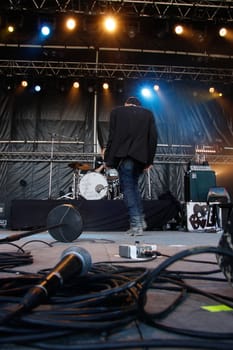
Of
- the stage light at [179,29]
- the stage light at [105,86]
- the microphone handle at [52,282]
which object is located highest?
the stage light at [179,29]

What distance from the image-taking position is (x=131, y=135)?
10.4 ft

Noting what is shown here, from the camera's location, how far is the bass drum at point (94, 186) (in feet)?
18.0

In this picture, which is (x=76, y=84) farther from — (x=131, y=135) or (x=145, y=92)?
(x=131, y=135)

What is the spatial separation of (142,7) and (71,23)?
1326 mm

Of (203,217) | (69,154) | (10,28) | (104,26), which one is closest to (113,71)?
(104,26)

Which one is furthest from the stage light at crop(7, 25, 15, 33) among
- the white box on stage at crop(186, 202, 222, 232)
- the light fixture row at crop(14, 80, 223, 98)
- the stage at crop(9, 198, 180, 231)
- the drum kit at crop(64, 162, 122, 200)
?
the white box on stage at crop(186, 202, 222, 232)

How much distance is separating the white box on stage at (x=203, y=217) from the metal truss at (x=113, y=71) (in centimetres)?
393

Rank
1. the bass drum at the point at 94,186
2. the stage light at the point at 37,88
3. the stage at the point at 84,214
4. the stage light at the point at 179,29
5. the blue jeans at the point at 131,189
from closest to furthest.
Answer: the blue jeans at the point at 131,189, the stage at the point at 84,214, the bass drum at the point at 94,186, the stage light at the point at 179,29, the stage light at the point at 37,88

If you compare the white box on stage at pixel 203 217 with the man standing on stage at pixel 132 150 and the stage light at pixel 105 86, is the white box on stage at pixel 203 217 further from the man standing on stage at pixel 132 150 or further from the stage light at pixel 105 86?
the stage light at pixel 105 86

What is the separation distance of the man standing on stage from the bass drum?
2.27m

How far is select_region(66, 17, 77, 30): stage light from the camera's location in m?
5.40

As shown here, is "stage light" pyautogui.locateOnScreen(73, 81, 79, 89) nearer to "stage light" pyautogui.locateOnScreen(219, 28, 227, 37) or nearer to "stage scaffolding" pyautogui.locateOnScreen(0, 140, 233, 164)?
"stage scaffolding" pyautogui.locateOnScreen(0, 140, 233, 164)

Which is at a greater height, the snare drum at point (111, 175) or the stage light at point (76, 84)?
the stage light at point (76, 84)

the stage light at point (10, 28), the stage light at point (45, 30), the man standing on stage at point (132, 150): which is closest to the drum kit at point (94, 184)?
the man standing on stage at point (132, 150)
